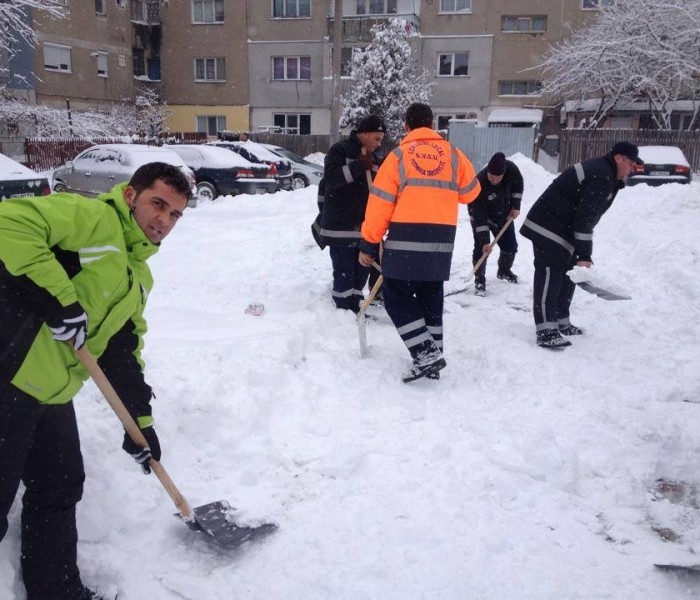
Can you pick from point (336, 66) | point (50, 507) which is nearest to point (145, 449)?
point (50, 507)

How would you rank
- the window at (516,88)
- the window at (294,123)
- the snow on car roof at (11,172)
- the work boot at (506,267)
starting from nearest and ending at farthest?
1. the snow on car roof at (11,172)
2. the work boot at (506,267)
3. the window at (516,88)
4. the window at (294,123)

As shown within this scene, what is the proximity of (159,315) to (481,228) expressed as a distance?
3710 millimetres

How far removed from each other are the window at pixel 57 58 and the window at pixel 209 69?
611 cm

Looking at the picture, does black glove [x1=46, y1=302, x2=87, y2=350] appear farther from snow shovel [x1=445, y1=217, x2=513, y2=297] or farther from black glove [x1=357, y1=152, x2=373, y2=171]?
snow shovel [x1=445, y1=217, x2=513, y2=297]

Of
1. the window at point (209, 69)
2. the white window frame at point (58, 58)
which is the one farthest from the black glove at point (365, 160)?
the window at point (209, 69)

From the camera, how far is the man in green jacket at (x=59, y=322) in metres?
2.04

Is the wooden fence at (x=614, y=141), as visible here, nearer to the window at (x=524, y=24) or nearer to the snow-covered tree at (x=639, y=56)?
the snow-covered tree at (x=639, y=56)

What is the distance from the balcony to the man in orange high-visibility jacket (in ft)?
83.6

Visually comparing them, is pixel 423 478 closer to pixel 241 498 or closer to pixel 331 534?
pixel 331 534

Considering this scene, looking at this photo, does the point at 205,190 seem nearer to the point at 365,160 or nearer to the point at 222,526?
the point at 365,160

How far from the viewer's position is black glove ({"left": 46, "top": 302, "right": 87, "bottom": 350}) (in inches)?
81.2

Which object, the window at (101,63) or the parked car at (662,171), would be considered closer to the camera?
the parked car at (662,171)

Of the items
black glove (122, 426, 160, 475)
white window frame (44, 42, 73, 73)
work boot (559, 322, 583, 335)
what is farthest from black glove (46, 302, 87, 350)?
white window frame (44, 42, 73, 73)

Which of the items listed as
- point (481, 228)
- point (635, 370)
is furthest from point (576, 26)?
point (635, 370)
